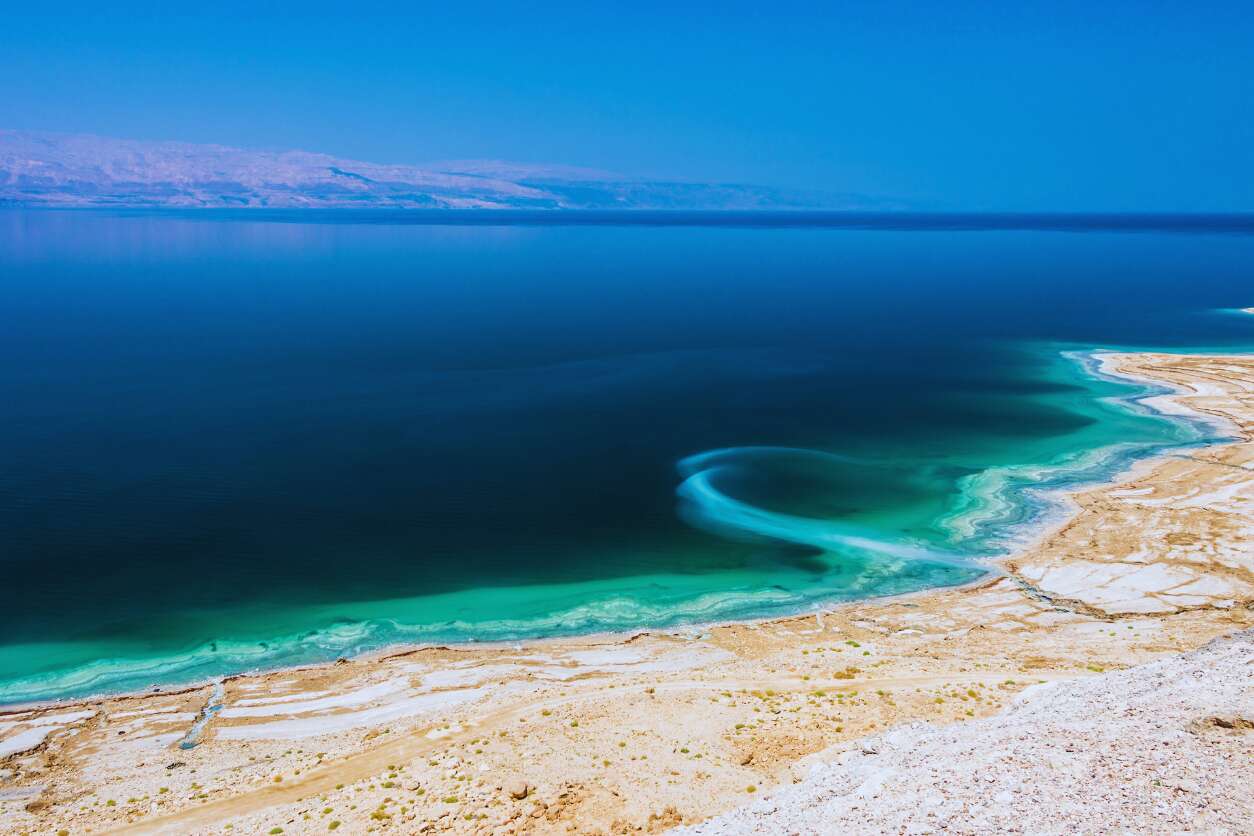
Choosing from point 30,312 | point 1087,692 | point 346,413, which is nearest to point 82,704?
point 1087,692

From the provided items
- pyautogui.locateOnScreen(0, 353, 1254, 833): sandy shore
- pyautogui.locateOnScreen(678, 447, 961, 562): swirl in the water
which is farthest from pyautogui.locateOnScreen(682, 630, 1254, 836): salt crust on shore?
pyautogui.locateOnScreen(678, 447, 961, 562): swirl in the water

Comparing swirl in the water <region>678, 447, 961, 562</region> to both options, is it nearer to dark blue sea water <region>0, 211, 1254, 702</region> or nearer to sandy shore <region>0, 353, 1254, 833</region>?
dark blue sea water <region>0, 211, 1254, 702</region>

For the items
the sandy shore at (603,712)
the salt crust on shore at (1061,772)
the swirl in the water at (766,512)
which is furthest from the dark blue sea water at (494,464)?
the salt crust on shore at (1061,772)

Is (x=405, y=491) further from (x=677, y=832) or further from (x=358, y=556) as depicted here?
(x=677, y=832)

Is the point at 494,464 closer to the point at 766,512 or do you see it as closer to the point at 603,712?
the point at 766,512

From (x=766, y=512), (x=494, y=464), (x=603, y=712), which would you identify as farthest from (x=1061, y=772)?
(x=494, y=464)
